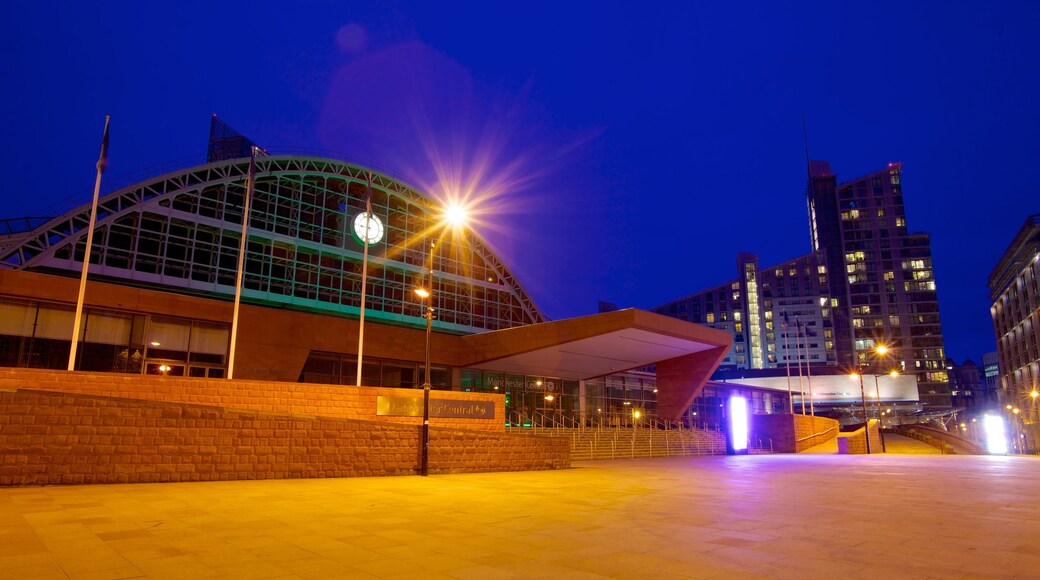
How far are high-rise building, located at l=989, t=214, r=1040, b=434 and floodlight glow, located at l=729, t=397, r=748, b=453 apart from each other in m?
46.6

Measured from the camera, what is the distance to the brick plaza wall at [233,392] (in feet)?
56.1

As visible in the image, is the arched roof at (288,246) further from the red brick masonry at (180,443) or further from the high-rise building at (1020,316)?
the high-rise building at (1020,316)

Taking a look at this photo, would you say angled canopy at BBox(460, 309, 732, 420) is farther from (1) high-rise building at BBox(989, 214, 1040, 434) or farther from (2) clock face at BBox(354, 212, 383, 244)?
(1) high-rise building at BBox(989, 214, 1040, 434)

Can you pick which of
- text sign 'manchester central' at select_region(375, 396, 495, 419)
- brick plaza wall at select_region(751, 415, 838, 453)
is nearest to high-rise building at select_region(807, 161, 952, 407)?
brick plaza wall at select_region(751, 415, 838, 453)

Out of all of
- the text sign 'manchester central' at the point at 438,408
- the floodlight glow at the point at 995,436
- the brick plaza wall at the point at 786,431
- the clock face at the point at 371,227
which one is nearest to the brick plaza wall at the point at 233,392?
the text sign 'manchester central' at the point at 438,408

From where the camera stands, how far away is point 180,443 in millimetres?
16781

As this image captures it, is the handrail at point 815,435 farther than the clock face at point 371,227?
Yes

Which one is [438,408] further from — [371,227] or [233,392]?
[371,227]

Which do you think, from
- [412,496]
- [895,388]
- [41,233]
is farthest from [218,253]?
[895,388]

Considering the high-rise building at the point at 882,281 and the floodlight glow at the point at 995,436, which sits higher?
the high-rise building at the point at 882,281

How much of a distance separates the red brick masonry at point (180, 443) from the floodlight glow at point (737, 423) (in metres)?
28.1

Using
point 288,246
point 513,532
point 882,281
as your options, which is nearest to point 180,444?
point 513,532

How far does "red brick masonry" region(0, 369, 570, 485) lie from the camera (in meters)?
15.0

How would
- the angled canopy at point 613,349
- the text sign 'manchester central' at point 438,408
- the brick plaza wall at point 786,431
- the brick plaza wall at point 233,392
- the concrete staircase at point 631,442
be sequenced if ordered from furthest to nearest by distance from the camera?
the brick plaza wall at point 786,431
the concrete staircase at point 631,442
the angled canopy at point 613,349
the text sign 'manchester central' at point 438,408
the brick plaza wall at point 233,392
